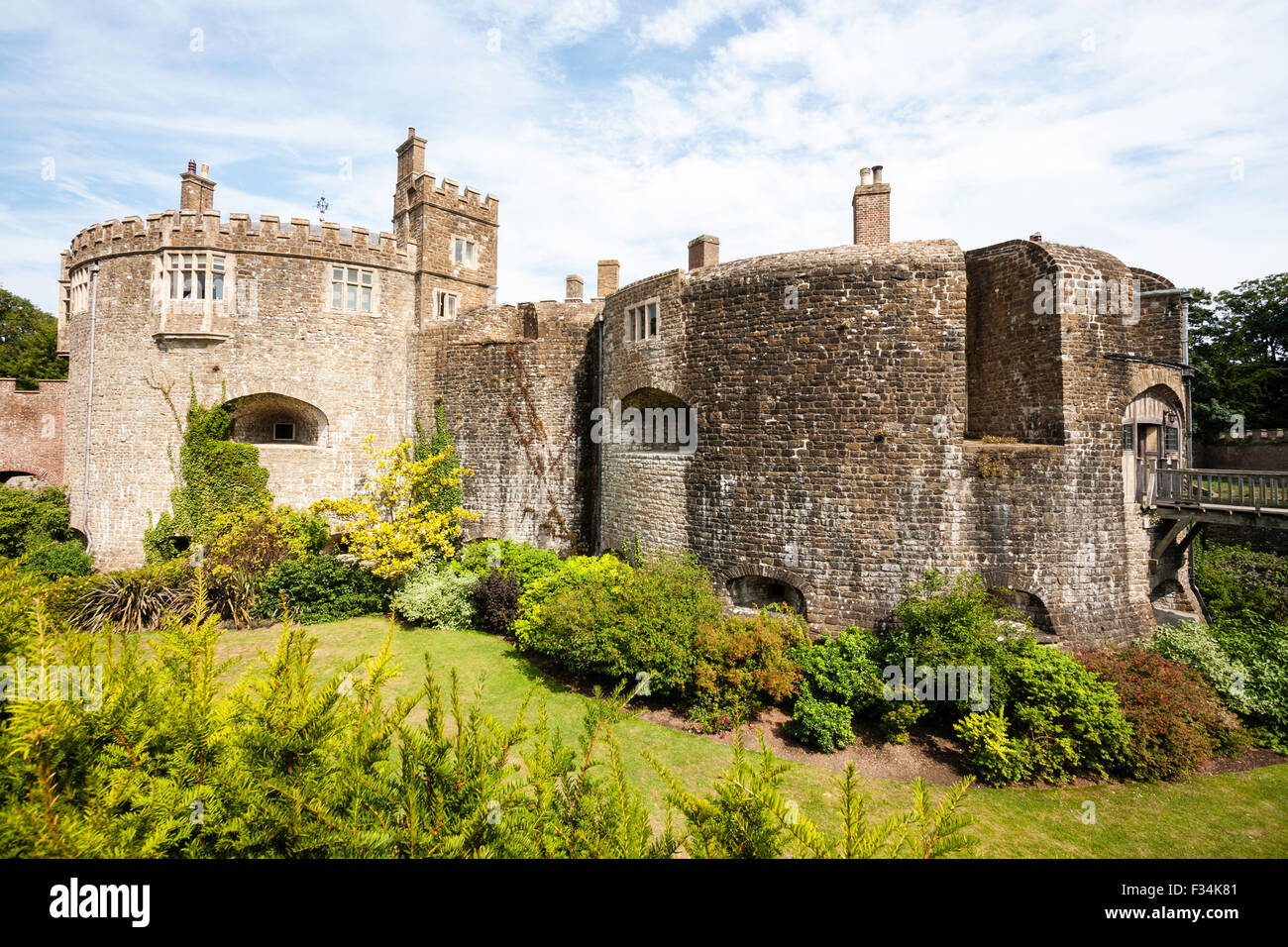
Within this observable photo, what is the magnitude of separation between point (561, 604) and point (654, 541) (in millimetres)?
3171

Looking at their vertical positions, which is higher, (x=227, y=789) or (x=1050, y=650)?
(x=227, y=789)

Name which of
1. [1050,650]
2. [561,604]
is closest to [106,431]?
[561,604]

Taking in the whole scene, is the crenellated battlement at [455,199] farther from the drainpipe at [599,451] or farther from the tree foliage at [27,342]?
the tree foliage at [27,342]

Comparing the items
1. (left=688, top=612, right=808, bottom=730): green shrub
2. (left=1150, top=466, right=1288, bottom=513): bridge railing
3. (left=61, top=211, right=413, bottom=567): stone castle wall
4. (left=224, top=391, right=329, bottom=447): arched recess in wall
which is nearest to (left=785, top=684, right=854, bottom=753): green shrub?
(left=688, top=612, right=808, bottom=730): green shrub

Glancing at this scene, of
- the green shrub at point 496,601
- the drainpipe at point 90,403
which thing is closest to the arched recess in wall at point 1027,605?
the green shrub at point 496,601

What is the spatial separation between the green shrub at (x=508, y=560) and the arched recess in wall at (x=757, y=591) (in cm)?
513

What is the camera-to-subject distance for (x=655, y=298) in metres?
14.6

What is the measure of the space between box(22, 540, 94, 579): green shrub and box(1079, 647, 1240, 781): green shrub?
86.1ft

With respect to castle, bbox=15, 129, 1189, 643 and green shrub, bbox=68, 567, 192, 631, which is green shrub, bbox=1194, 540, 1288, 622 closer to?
castle, bbox=15, 129, 1189, 643

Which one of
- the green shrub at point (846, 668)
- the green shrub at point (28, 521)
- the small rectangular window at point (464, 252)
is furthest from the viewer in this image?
the small rectangular window at point (464, 252)

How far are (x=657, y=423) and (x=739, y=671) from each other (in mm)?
6733

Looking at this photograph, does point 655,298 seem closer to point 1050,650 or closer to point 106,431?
point 1050,650

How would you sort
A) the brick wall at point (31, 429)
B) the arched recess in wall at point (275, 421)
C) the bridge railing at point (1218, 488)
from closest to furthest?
the bridge railing at point (1218, 488) → the arched recess in wall at point (275, 421) → the brick wall at point (31, 429)

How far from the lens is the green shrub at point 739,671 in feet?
36.4
